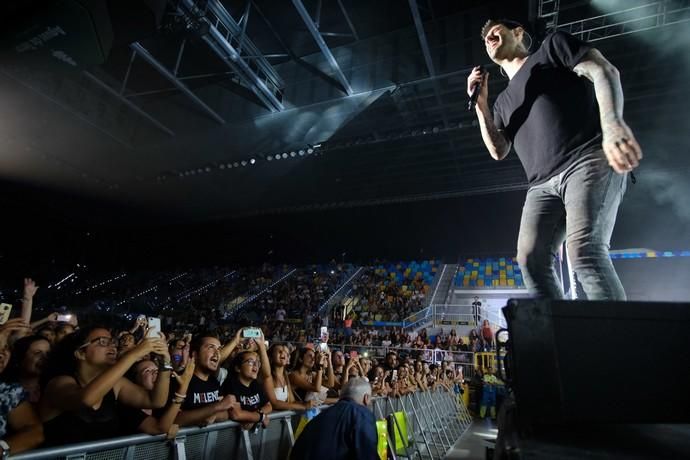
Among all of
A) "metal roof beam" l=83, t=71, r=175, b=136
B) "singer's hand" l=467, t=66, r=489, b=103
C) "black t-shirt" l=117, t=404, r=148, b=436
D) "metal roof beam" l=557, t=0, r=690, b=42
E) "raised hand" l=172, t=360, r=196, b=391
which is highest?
"metal roof beam" l=83, t=71, r=175, b=136

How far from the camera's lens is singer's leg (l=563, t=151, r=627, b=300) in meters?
1.35

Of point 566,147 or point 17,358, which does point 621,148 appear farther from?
point 17,358

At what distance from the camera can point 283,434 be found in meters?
3.06

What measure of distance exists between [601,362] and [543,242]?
2.16ft

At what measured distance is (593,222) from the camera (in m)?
1.36

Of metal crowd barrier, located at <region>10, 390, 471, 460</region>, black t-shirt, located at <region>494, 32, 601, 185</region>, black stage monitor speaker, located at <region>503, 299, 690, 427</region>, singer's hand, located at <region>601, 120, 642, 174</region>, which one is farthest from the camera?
metal crowd barrier, located at <region>10, 390, 471, 460</region>

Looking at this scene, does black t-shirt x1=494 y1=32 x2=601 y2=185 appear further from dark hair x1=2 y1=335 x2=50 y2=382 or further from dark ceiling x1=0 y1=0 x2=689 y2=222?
dark ceiling x1=0 y1=0 x2=689 y2=222

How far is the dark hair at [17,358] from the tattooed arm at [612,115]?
124 inches

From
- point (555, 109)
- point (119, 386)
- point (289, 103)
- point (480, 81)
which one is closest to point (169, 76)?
point (289, 103)

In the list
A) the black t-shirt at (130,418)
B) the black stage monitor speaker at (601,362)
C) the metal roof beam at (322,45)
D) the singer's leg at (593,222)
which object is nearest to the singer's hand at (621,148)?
the singer's leg at (593,222)

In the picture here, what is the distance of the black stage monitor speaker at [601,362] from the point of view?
1001 mm

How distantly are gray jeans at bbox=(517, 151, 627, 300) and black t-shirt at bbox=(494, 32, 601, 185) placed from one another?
2.7 inches

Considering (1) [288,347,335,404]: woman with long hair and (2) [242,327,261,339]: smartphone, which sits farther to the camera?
(1) [288,347,335,404]: woman with long hair

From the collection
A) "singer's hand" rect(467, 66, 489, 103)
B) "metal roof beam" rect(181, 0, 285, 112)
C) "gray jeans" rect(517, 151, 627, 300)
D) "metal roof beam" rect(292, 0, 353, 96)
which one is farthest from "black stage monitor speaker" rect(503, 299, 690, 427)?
"metal roof beam" rect(181, 0, 285, 112)
